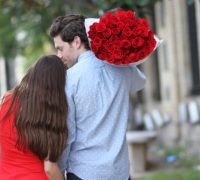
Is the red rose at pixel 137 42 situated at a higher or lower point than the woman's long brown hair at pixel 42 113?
higher

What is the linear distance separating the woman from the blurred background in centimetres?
455

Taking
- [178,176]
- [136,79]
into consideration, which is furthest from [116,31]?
[178,176]

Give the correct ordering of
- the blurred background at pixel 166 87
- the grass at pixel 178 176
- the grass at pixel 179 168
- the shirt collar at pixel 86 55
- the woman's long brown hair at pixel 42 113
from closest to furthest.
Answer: the woman's long brown hair at pixel 42 113
the shirt collar at pixel 86 55
the grass at pixel 178 176
the grass at pixel 179 168
the blurred background at pixel 166 87

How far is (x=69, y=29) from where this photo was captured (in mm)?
3678

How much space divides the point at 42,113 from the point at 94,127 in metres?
0.30

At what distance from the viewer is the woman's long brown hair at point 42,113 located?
134 inches

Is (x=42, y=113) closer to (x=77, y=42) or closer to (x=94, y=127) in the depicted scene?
(x=94, y=127)

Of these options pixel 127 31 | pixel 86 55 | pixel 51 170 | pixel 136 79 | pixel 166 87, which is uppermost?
pixel 127 31

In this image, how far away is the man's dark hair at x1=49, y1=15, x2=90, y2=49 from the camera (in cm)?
367

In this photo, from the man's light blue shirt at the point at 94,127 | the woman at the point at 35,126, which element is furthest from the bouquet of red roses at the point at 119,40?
the woman at the point at 35,126

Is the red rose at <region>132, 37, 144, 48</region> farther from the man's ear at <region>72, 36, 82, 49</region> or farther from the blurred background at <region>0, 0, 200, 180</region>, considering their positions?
the blurred background at <region>0, 0, 200, 180</region>

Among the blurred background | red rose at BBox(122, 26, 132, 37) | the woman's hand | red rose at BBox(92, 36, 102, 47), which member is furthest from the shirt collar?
the blurred background

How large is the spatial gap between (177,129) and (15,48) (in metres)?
3.58

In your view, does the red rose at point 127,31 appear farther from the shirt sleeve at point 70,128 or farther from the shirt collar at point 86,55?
the shirt sleeve at point 70,128
